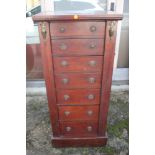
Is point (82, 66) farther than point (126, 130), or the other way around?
point (126, 130)

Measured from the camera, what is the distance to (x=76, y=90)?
1.49 meters

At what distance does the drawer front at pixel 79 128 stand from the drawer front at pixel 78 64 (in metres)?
0.55

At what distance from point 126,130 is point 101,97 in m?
0.72

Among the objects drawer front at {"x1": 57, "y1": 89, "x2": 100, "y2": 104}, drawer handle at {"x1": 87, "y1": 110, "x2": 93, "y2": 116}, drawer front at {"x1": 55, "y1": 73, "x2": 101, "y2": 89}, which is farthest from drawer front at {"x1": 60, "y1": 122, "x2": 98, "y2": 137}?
drawer front at {"x1": 55, "y1": 73, "x2": 101, "y2": 89}

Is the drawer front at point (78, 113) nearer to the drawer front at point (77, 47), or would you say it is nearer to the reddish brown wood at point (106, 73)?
the reddish brown wood at point (106, 73)

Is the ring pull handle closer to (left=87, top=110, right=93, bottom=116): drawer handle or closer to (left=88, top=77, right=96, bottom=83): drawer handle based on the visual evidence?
(left=88, top=77, right=96, bottom=83): drawer handle

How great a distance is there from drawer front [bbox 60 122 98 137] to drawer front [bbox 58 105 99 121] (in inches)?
2.4

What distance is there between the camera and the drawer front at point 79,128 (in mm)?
1670

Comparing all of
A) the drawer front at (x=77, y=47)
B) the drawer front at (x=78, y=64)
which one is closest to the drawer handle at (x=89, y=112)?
the drawer front at (x=78, y=64)

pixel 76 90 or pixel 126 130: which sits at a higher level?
pixel 76 90

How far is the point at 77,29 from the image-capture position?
127cm
